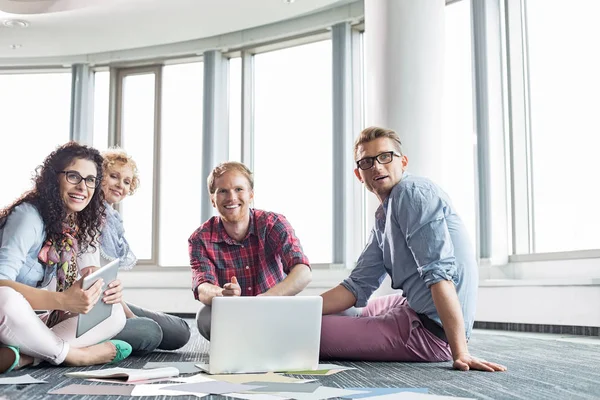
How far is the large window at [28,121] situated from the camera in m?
6.94

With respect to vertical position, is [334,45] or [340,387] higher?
[334,45]

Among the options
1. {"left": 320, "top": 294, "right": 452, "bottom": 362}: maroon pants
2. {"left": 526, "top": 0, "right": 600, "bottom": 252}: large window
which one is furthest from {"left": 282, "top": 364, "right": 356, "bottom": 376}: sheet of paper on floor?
{"left": 526, "top": 0, "right": 600, "bottom": 252}: large window

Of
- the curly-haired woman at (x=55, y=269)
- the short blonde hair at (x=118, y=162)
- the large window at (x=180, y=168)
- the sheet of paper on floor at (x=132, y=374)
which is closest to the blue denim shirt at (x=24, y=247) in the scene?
the curly-haired woman at (x=55, y=269)

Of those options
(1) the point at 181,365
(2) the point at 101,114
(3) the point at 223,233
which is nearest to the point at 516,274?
(3) the point at 223,233

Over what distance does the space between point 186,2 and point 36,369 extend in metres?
3.91

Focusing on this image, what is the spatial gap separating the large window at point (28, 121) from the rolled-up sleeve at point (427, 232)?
5262 mm

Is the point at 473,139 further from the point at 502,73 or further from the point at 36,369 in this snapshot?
the point at 36,369

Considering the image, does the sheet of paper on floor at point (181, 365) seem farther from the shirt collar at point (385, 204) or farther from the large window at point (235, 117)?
the large window at point (235, 117)

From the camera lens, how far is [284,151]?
6199 mm

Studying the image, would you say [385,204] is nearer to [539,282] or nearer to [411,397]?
[411,397]

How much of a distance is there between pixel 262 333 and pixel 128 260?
4.16 feet

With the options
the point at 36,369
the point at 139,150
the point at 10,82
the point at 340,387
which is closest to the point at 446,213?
the point at 340,387

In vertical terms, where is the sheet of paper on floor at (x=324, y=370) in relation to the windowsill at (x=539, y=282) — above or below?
below

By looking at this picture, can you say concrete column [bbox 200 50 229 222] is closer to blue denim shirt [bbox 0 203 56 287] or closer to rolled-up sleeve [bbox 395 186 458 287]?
blue denim shirt [bbox 0 203 56 287]
